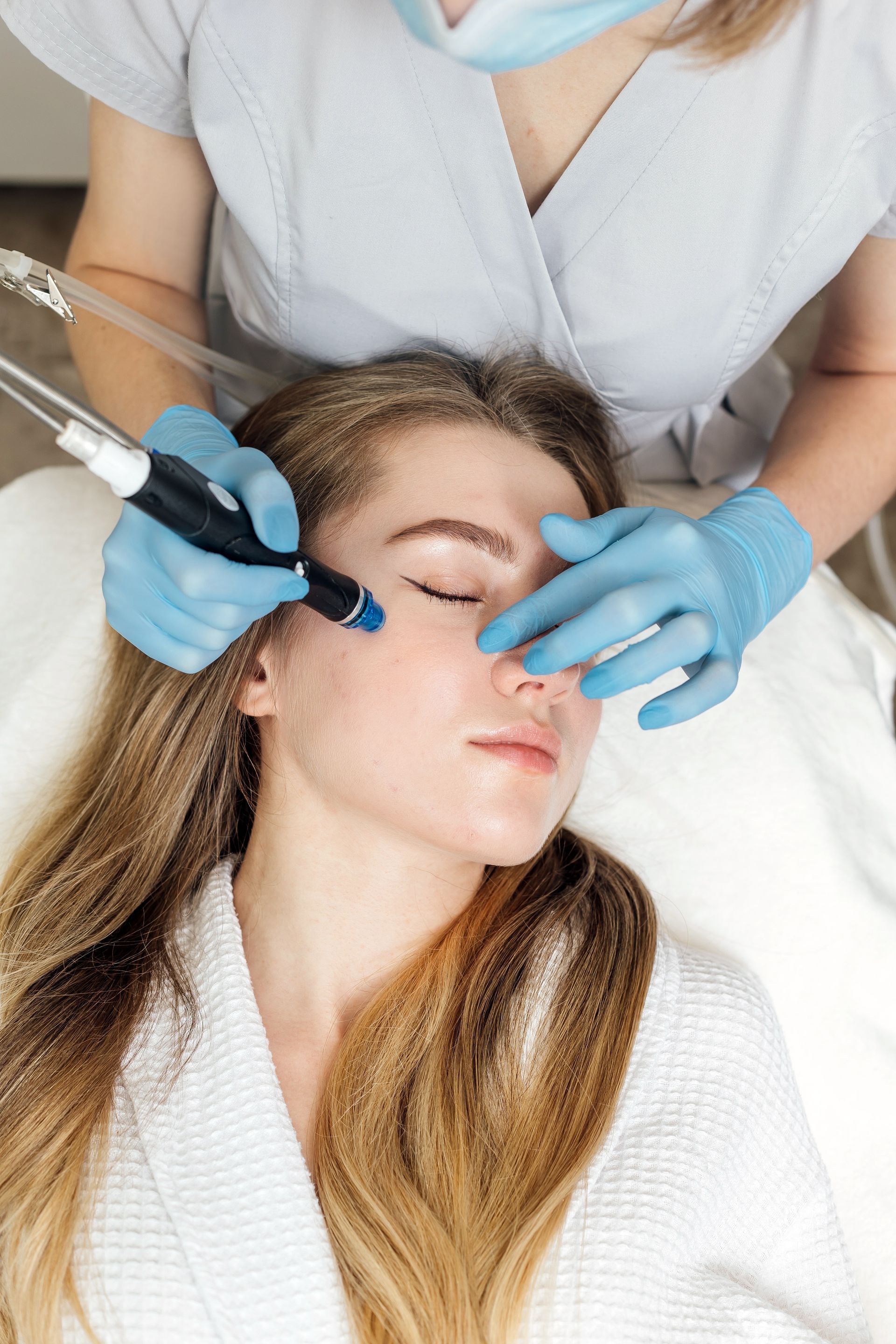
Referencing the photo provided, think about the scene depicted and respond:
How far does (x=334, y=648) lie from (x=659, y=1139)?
62 cm

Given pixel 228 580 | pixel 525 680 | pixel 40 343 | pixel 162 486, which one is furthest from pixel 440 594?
pixel 40 343

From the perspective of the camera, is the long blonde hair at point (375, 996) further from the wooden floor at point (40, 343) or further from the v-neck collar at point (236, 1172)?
the wooden floor at point (40, 343)

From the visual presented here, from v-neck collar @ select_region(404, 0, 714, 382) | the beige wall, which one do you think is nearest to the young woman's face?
v-neck collar @ select_region(404, 0, 714, 382)

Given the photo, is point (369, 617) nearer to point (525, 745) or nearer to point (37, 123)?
point (525, 745)

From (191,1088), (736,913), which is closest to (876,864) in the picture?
(736,913)

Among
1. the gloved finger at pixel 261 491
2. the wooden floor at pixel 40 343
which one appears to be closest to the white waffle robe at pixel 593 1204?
the gloved finger at pixel 261 491

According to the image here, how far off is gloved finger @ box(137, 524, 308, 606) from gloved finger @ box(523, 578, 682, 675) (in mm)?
228

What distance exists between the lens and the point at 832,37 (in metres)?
1.08

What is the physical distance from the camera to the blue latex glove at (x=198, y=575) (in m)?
0.95

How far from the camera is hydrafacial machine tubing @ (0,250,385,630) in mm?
798

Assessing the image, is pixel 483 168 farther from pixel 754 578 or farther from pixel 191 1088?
pixel 191 1088

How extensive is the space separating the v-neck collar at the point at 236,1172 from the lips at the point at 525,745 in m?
0.40

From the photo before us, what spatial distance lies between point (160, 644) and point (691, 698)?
1.73 feet

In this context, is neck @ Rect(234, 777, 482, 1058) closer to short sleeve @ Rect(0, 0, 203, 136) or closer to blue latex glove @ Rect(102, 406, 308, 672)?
blue latex glove @ Rect(102, 406, 308, 672)
